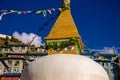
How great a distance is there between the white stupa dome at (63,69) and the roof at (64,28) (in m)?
14.2

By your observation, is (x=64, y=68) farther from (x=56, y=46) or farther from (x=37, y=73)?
(x=56, y=46)

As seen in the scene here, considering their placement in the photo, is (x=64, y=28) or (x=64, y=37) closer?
(x=64, y=37)

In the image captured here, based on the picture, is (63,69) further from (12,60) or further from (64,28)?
(12,60)

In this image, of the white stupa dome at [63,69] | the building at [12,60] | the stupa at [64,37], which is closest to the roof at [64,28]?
the stupa at [64,37]

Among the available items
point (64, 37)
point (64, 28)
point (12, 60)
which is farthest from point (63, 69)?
point (12, 60)

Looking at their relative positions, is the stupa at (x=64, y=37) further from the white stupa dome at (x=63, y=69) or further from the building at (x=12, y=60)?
the building at (x=12, y=60)

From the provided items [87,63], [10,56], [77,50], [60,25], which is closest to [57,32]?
[60,25]

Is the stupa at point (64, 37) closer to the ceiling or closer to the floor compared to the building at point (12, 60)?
closer to the floor

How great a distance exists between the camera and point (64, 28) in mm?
20719

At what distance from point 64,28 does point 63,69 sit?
1523 cm

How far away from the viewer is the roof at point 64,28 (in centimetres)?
2038

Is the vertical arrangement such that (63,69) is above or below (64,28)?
below

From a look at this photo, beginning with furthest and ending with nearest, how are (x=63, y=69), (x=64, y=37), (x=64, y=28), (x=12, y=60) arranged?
(x=12, y=60) → (x=64, y=28) → (x=64, y=37) → (x=63, y=69)

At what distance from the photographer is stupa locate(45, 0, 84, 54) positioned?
19859 mm
